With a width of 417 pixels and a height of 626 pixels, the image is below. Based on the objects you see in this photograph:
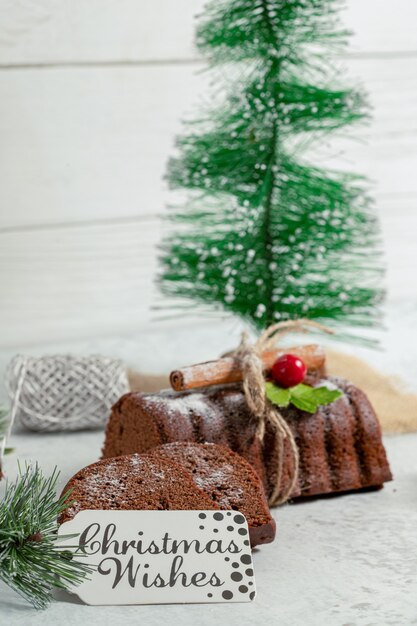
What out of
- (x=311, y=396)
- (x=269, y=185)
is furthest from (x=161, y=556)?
(x=269, y=185)

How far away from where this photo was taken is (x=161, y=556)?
150 cm

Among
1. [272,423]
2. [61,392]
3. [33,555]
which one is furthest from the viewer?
[61,392]

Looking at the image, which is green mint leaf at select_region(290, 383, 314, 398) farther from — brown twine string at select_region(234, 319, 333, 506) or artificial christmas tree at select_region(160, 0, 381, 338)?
artificial christmas tree at select_region(160, 0, 381, 338)

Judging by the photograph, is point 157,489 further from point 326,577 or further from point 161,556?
point 326,577

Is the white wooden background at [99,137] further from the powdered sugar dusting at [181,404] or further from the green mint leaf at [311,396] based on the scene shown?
the powdered sugar dusting at [181,404]

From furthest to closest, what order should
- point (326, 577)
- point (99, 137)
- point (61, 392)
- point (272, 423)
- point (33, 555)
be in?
point (99, 137)
point (61, 392)
point (272, 423)
point (326, 577)
point (33, 555)

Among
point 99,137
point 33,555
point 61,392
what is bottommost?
point 61,392

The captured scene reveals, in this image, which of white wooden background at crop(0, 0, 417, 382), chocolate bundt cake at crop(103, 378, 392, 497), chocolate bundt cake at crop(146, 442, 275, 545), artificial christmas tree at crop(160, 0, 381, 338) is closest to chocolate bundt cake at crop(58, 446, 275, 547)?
chocolate bundt cake at crop(146, 442, 275, 545)

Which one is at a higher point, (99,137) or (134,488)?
(99,137)

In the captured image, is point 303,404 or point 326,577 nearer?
point 326,577

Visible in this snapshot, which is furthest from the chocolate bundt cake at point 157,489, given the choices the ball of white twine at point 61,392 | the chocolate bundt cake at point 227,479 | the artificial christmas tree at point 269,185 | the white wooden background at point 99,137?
the white wooden background at point 99,137

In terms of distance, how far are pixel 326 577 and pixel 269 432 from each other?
1.19 ft

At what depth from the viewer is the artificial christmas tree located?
2.27 m

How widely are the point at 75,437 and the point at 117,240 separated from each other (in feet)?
3.13
